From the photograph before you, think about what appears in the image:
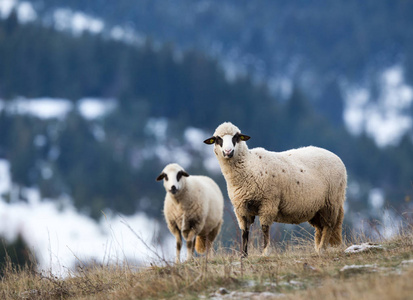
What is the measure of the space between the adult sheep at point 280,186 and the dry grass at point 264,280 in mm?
854

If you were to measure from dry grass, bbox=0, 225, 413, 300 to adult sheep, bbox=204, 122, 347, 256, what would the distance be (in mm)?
854

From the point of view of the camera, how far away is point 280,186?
10617 millimetres

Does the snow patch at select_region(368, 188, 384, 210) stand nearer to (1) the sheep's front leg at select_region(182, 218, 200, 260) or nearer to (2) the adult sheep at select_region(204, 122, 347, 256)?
(1) the sheep's front leg at select_region(182, 218, 200, 260)

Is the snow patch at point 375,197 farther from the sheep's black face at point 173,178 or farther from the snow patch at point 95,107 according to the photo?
the sheep's black face at point 173,178

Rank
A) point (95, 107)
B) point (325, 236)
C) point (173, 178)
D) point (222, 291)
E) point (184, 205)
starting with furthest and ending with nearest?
1. point (95, 107)
2. point (184, 205)
3. point (173, 178)
4. point (325, 236)
5. point (222, 291)

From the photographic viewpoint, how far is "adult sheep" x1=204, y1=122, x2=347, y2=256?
1049 cm

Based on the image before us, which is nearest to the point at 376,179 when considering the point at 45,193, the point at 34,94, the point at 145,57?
the point at 45,193

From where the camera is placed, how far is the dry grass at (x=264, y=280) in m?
6.61

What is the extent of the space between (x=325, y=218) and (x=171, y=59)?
182376 mm

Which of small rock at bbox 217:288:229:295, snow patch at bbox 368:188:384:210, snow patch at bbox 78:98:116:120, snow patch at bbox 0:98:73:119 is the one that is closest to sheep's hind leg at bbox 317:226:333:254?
small rock at bbox 217:288:229:295

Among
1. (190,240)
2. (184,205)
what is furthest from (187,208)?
(190,240)

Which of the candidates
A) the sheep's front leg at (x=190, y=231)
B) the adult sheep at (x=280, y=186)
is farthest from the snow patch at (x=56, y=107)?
the adult sheep at (x=280, y=186)

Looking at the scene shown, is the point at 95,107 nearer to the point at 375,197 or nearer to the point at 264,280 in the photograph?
the point at 375,197

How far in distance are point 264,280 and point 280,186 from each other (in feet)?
10.4
